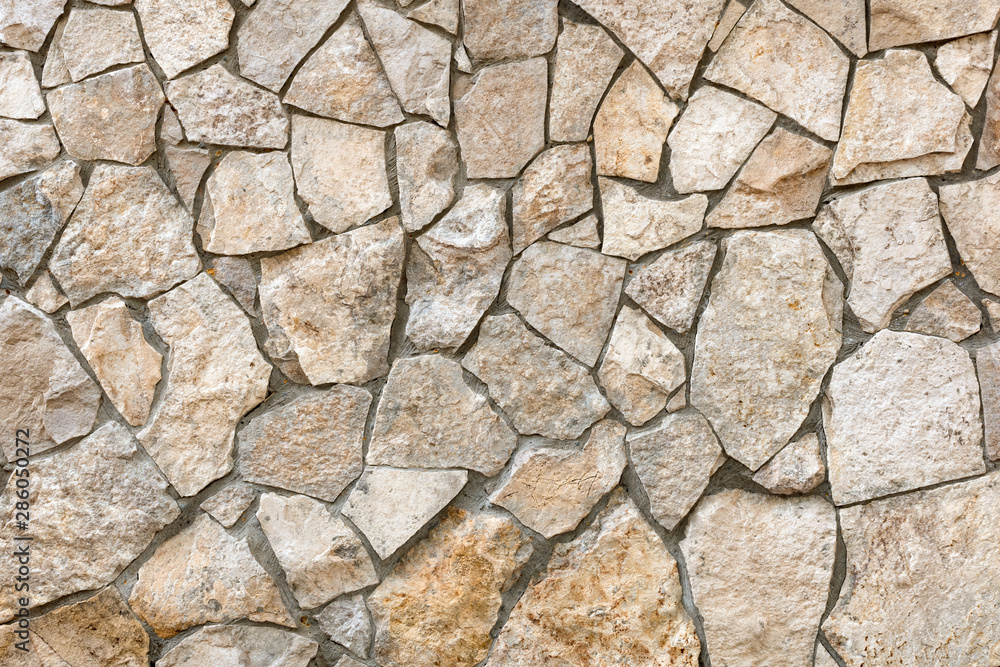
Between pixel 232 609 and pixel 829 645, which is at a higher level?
pixel 232 609

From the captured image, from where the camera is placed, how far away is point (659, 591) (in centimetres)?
168

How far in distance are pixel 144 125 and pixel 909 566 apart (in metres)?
2.12

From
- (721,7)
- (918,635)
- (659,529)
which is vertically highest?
(721,7)

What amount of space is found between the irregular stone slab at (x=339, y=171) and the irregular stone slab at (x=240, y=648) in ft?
3.33

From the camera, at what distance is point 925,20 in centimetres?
158

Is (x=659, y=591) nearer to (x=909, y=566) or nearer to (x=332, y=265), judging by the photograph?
(x=909, y=566)

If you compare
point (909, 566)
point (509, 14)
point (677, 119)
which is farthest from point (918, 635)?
point (509, 14)

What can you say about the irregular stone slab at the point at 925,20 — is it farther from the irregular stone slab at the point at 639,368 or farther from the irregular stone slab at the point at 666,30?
the irregular stone slab at the point at 639,368

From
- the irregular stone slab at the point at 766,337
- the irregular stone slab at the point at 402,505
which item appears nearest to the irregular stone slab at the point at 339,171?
the irregular stone slab at the point at 402,505

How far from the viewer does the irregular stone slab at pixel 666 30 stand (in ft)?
5.38

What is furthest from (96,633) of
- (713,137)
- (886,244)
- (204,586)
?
(886,244)

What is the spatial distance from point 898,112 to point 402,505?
58.5 inches

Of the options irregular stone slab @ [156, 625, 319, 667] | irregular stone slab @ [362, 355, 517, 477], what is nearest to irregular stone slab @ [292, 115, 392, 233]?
irregular stone slab @ [362, 355, 517, 477]

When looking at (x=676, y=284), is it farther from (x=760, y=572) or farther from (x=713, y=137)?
(x=760, y=572)
